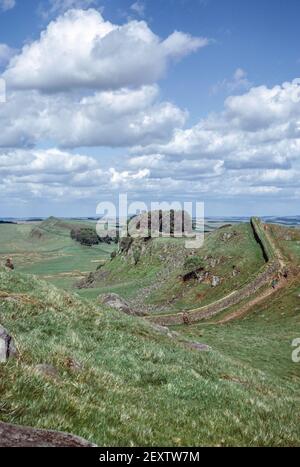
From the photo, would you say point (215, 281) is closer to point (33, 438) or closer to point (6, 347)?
point (6, 347)

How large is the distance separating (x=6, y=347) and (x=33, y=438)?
5102mm

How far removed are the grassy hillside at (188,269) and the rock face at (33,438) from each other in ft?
218

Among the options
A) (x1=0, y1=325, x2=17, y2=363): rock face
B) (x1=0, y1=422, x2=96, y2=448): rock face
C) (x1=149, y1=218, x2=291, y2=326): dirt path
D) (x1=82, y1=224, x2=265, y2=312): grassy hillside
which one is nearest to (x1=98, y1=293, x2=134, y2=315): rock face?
(x1=149, y1=218, x2=291, y2=326): dirt path

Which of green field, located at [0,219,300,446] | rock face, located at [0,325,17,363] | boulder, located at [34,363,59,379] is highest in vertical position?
rock face, located at [0,325,17,363]

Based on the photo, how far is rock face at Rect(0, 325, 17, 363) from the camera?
35.8ft

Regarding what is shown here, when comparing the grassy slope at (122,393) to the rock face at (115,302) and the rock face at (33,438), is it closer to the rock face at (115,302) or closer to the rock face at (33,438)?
the rock face at (33,438)

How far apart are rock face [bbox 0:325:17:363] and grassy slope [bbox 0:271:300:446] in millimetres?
304

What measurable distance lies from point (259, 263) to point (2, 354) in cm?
7184

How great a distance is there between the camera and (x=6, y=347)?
1129 cm

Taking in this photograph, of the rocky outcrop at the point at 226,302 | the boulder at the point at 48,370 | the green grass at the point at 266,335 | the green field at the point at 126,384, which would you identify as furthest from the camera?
the rocky outcrop at the point at 226,302

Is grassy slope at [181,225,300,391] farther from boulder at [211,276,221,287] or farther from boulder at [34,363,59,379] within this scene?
boulder at [34,363,59,379]

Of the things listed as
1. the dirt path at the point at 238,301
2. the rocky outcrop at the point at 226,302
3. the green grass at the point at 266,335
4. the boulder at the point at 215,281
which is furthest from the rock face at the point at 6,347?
the boulder at the point at 215,281

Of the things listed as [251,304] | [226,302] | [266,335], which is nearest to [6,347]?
[266,335]

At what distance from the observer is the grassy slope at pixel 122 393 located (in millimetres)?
8602
